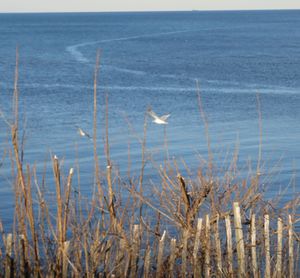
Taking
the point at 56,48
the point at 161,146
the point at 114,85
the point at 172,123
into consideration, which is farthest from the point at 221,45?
the point at 161,146

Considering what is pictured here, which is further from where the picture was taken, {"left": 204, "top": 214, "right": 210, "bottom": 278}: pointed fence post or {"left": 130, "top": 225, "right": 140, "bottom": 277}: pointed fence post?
{"left": 204, "top": 214, "right": 210, "bottom": 278}: pointed fence post

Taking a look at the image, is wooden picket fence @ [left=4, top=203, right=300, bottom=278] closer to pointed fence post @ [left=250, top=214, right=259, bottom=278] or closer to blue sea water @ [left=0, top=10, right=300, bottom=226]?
pointed fence post @ [left=250, top=214, right=259, bottom=278]

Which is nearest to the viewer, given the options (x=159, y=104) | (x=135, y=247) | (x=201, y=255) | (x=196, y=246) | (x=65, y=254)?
(x=65, y=254)

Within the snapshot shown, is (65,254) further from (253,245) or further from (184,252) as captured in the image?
(253,245)

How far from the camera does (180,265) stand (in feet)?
22.2

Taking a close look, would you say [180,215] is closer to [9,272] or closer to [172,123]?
[9,272]

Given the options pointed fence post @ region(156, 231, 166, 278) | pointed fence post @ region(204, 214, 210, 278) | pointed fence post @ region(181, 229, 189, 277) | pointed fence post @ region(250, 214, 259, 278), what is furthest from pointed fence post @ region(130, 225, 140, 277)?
pointed fence post @ region(250, 214, 259, 278)

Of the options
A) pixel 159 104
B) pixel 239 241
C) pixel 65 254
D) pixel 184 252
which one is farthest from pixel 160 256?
pixel 159 104

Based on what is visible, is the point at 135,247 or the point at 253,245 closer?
the point at 135,247

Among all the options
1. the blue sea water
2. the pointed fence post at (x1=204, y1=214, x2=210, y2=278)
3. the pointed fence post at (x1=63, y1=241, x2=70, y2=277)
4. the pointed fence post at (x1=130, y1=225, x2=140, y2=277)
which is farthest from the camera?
the blue sea water

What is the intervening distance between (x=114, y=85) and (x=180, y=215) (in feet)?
87.2

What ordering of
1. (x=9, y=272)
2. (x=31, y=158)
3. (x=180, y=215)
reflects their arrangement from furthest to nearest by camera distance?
1. (x=31, y=158)
2. (x=180, y=215)
3. (x=9, y=272)

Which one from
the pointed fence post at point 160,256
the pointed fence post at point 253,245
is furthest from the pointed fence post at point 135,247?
the pointed fence post at point 253,245

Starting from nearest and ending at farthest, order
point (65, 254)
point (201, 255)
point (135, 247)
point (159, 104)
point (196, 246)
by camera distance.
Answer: point (65, 254) → point (135, 247) → point (196, 246) → point (201, 255) → point (159, 104)
